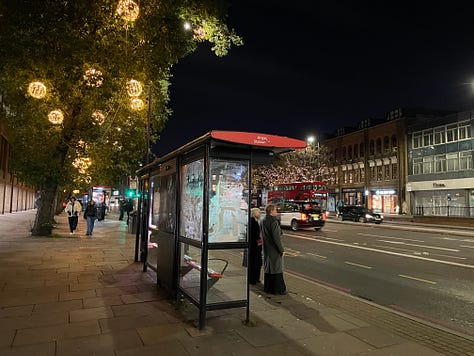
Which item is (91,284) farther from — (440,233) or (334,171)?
(334,171)

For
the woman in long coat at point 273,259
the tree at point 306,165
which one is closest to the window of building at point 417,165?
the tree at point 306,165

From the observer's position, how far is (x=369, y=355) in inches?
171

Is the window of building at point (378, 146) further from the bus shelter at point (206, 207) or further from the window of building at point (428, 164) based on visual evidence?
the bus shelter at point (206, 207)

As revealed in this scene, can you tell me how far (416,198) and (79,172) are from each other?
40.4 metres

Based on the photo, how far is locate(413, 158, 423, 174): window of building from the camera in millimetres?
44406

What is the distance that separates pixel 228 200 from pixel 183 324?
6.20ft

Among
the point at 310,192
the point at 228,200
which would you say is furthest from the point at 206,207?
the point at 310,192

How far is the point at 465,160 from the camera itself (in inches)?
1511

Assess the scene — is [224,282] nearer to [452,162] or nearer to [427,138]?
[452,162]

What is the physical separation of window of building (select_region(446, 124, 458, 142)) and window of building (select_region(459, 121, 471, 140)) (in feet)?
1.96

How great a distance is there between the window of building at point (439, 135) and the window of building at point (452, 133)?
1.57ft

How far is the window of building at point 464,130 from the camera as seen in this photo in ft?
124

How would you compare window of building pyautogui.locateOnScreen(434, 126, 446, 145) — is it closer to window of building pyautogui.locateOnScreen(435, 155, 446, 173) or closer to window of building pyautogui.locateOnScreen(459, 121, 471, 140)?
window of building pyautogui.locateOnScreen(435, 155, 446, 173)

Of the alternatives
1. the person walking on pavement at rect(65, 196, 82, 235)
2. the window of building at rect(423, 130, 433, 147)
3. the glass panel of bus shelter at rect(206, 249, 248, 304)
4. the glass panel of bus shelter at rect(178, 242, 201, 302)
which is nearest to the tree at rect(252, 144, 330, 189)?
the window of building at rect(423, 130, 433, 147)
